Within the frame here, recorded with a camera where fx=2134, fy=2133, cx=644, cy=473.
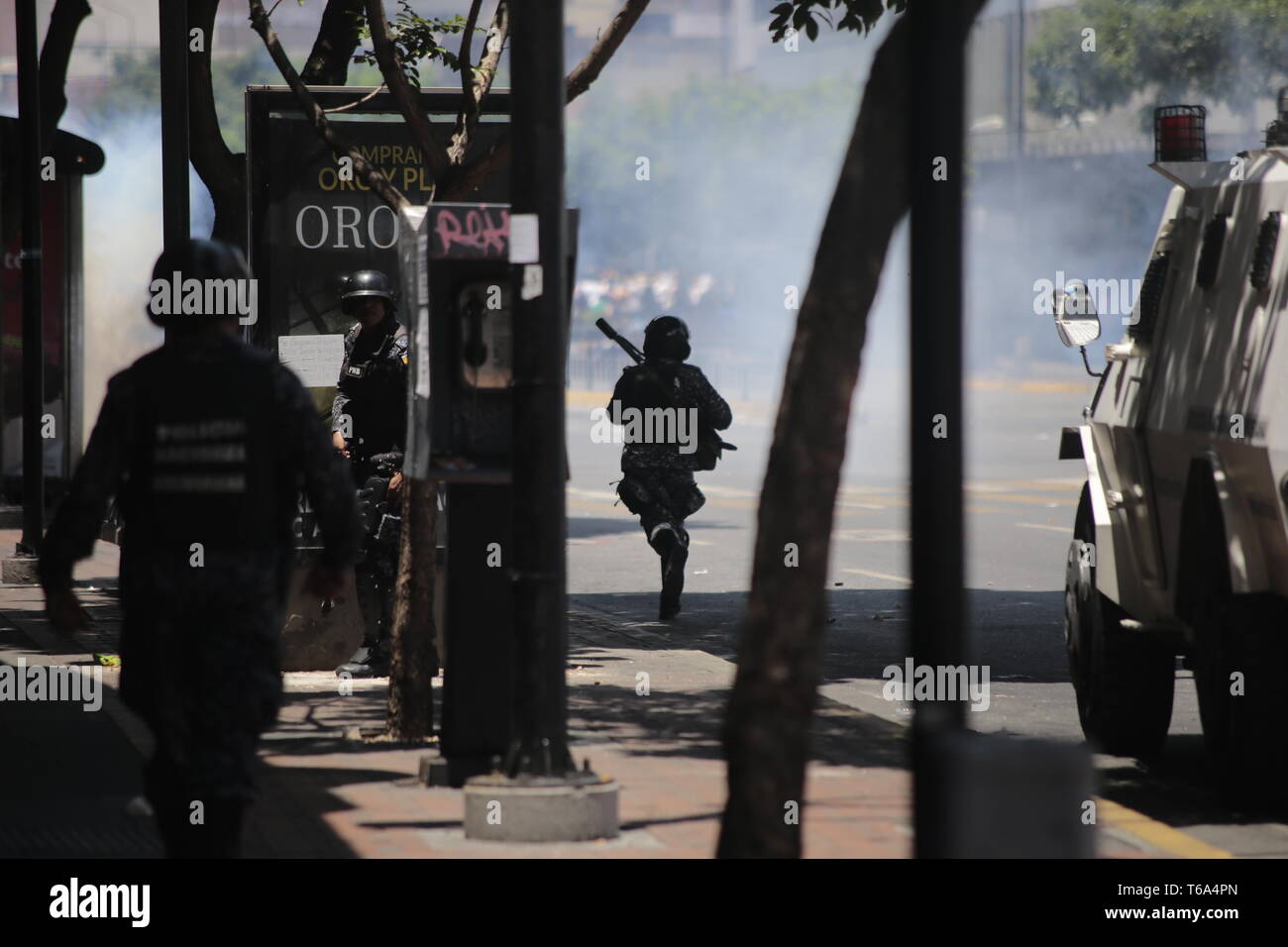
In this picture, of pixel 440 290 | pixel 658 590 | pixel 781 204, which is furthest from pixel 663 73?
pixel 440 290

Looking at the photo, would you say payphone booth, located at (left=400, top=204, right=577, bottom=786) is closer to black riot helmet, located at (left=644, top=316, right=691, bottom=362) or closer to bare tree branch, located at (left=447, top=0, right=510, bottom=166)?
bare tree branch, located at (left=447, top=0, right=510, bottom=166)

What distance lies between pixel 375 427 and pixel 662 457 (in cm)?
396

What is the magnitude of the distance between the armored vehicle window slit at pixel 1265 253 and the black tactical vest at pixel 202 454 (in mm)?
3892

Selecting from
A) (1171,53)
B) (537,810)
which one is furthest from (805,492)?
(1171,53)

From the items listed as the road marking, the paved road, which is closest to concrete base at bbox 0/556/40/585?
the paved road

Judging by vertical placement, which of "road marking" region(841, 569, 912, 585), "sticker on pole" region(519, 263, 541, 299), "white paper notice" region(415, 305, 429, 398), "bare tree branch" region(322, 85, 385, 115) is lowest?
"road marking" region(841, 569, 912, 585)

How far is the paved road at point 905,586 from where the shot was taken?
8.63 metres

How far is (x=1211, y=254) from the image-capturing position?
8.35m

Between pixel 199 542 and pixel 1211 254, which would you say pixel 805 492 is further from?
pixel 1211 254

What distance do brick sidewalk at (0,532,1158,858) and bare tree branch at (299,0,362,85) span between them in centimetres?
435

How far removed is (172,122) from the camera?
39.0 ft

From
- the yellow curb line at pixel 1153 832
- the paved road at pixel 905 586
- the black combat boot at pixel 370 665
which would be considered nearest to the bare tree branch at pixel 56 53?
the paved road at pixel 905 586

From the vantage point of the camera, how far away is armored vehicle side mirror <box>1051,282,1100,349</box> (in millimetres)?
9039
